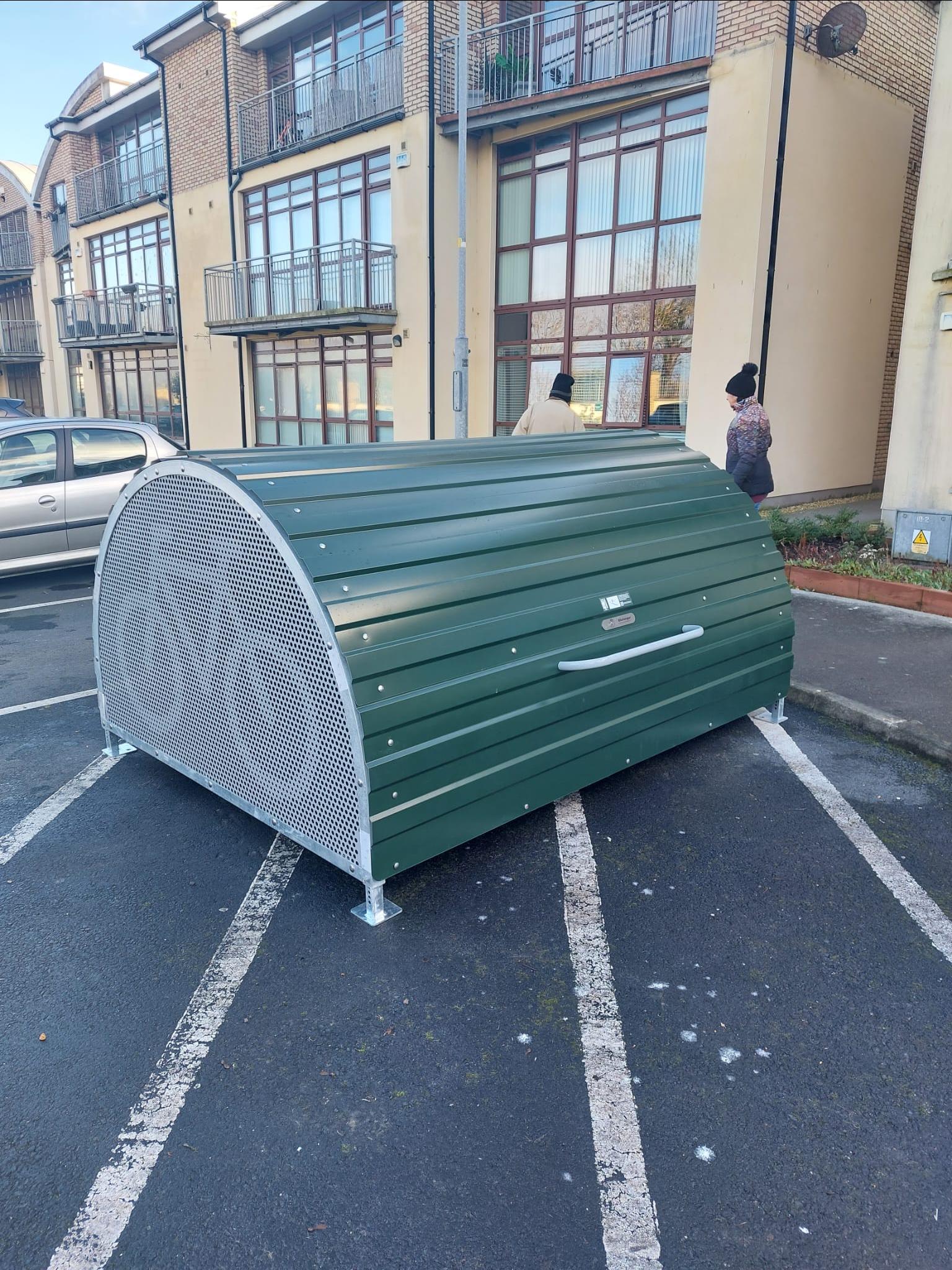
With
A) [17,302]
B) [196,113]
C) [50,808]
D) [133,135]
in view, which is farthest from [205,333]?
[50,808]

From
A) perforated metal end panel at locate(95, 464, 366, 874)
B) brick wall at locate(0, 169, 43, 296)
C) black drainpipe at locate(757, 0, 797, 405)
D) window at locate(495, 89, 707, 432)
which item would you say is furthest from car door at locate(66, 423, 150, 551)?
brick wall at locate(0, 169, 43, 296)

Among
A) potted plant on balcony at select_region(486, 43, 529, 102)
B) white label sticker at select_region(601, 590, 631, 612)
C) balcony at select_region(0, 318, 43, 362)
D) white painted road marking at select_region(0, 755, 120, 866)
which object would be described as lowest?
white painted road marking at select_region(0, 755, 120, 866)

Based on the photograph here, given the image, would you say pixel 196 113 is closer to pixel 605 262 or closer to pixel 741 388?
pixel 605 262

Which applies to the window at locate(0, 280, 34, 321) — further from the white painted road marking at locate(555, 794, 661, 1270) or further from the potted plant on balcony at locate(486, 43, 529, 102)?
the white painted road marking at locate(555, 794, 661, 1270)

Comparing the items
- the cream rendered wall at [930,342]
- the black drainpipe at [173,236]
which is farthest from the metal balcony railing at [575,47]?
the black drainpipe at [173,236]

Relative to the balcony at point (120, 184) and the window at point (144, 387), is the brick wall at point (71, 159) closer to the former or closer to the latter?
the balcony at point (120, 184)

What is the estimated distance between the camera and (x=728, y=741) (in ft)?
16.6

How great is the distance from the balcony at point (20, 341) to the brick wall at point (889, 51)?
27768 millimetres

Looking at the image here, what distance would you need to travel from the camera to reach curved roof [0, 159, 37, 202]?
31.2 meters

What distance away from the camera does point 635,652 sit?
4016mm

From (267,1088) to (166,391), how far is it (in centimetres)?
2587

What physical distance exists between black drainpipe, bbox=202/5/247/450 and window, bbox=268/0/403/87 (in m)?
0.97

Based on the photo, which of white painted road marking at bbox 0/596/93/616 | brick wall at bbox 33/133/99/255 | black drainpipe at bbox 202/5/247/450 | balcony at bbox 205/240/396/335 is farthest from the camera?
brick wall at bbox 33/133/99/255

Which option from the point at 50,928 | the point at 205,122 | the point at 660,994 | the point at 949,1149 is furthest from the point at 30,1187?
the point at 205,122
